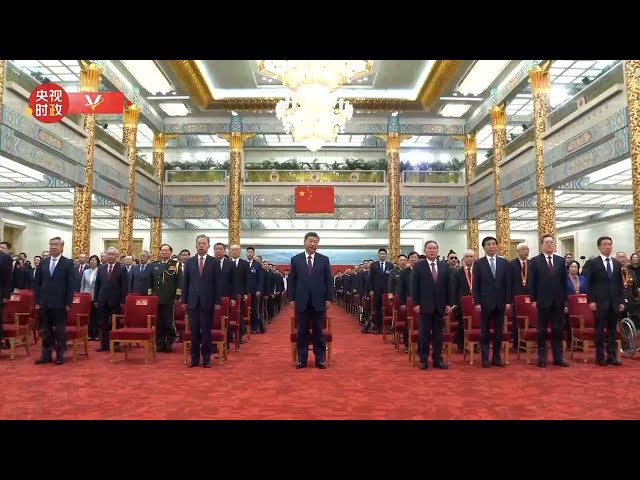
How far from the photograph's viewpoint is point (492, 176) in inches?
647

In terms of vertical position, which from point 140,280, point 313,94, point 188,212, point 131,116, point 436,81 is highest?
point 436,81

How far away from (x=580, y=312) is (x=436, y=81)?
Answer: 10.5m

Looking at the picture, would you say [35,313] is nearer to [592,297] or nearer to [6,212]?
[592,297]

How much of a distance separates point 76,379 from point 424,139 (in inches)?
805

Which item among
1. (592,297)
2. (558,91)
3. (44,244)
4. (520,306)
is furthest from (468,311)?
(44,244)

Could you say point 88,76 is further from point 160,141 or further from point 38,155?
point 160,141

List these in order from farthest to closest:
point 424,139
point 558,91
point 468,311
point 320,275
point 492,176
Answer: point 424,139
point 492,176
point 558,91
point 468,311
point 320,275

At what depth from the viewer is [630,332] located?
6.34 m

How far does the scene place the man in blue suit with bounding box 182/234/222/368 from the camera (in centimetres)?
556

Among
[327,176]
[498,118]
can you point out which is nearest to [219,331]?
[498,118]

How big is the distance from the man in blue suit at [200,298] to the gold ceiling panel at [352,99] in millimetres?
10132

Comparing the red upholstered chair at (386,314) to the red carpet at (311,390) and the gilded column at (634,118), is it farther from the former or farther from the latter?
the gilded column at (634,118)

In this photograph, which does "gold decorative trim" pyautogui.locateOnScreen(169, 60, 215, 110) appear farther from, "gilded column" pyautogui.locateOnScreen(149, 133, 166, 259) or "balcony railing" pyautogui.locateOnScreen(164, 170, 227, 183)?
"gilded column" pyautogui.locateOnScreen(149, 133, 166, 259)

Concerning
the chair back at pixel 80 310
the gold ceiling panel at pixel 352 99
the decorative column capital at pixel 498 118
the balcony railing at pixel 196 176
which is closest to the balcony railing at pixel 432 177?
the gold ceiling panel at pixel 352 99
